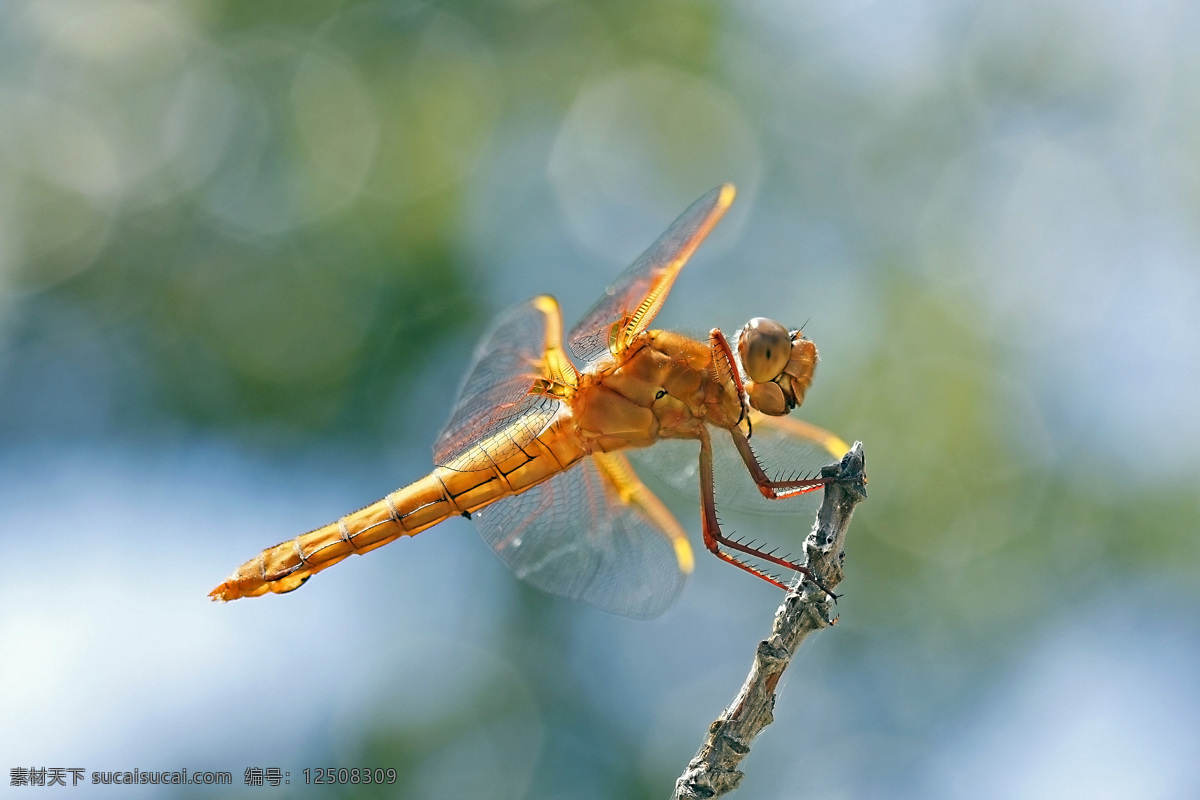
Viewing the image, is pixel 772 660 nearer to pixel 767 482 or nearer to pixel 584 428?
pixel 767 482

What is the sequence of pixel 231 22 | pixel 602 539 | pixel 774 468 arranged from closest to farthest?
pixel 774 468, pixel 602 539, pixel 231 22

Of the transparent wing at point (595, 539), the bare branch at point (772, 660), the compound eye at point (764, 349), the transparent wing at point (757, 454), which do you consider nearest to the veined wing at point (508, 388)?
the transparent wing at point (595, 539)

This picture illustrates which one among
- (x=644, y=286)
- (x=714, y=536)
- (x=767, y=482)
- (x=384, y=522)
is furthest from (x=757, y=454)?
(x=384, y=522)

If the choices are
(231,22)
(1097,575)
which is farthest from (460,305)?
(1097,575)

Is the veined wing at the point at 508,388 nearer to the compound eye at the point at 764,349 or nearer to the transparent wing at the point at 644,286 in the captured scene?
the transparent wing at the point at 644,286

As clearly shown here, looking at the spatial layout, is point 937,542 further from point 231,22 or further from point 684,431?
point 231,22

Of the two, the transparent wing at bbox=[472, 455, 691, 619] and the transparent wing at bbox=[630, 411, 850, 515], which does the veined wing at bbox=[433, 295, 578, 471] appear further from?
the transparent wing at bbox=[630, 411, 850, 515]
